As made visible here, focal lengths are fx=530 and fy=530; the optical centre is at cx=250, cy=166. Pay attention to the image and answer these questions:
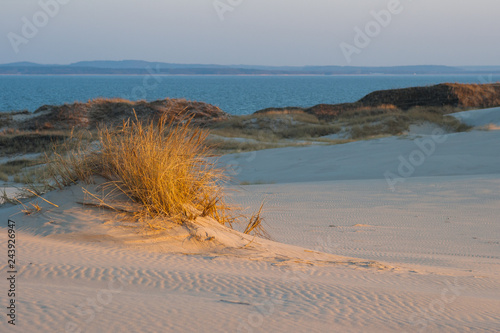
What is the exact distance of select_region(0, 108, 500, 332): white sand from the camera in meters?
2.78

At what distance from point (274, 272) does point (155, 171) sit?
1556 mm

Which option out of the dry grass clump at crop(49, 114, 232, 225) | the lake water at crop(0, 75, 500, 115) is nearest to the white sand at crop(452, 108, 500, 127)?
the lake water at crop(0, 75, 500, 115)

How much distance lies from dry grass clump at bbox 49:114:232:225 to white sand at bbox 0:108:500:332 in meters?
0.26

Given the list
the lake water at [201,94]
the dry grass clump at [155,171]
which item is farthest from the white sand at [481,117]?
the dry grass clump at [155,171]

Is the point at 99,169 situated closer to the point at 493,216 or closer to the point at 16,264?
the point at 16,264

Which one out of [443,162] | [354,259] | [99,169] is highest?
[99,169]

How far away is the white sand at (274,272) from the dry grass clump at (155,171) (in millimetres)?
260

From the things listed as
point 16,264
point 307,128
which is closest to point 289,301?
point 16,264

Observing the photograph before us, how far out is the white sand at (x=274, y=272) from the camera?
278 centimetres

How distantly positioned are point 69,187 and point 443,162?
31.7ft

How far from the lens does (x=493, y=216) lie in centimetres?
721

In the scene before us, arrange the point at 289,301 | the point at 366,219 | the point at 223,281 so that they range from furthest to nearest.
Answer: the point at 366,219
the point at 223,281
the point at 289,301

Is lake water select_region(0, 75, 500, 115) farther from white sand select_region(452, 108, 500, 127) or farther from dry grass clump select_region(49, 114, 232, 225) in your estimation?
dry grass clump select_region(49, 114, 232, 225)

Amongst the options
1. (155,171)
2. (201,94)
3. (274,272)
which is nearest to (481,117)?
(155,171)
